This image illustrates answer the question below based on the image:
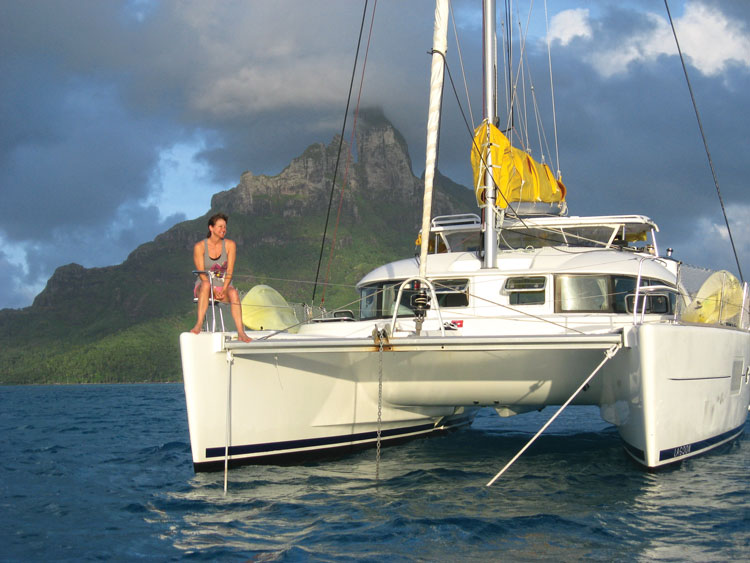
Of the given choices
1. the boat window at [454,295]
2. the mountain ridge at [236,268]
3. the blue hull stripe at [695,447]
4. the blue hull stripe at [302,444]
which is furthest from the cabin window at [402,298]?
the mountain ridge at [236,268]

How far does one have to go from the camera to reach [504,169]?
26.7 ft

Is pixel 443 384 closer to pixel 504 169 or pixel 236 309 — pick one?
pixel 236 309

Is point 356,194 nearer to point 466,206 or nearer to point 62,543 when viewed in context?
point 466,206

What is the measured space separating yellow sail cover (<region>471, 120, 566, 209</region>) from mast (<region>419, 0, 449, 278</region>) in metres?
1.38

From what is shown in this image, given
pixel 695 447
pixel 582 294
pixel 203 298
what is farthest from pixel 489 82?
pixel 695 447

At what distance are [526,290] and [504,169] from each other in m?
1.62

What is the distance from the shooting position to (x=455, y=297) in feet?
25.6

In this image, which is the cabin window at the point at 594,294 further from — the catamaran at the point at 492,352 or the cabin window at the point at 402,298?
the cabin window at the point at 402,298

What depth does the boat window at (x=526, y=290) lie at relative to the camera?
7473mm

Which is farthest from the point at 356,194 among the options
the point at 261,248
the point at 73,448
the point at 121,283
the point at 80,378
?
the point at 73,448

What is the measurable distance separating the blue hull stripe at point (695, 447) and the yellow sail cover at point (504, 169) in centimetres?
327

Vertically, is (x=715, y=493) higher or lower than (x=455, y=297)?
lower

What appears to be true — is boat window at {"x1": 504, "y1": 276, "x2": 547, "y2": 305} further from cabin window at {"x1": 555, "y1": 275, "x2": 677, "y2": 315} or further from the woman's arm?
the woman's arm

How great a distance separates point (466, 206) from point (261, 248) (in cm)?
4136
